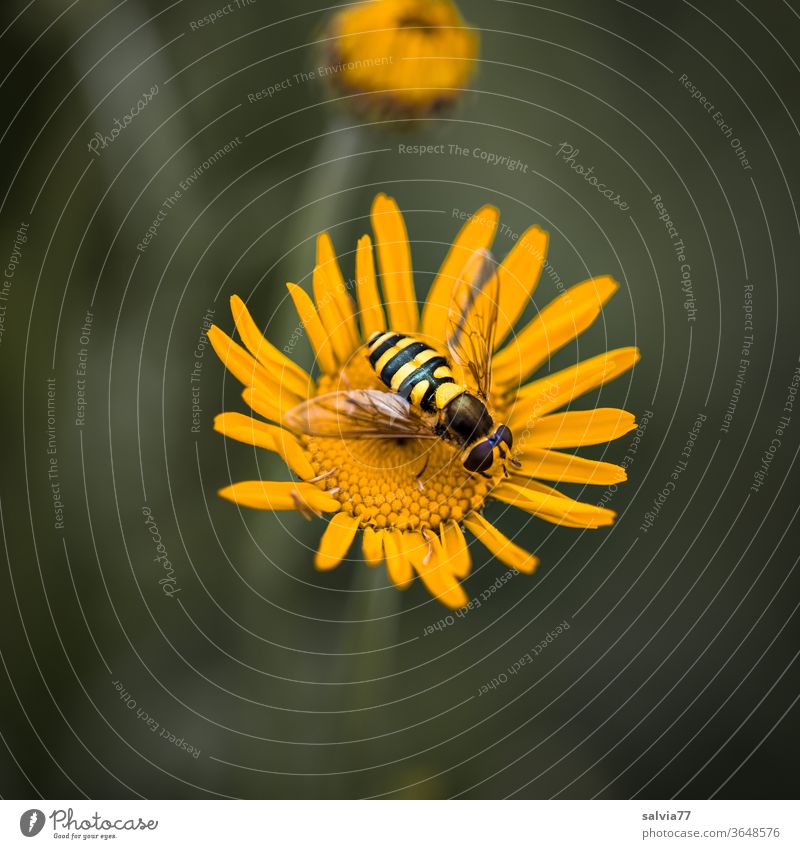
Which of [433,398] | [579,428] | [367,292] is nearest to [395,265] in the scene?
[367,292]

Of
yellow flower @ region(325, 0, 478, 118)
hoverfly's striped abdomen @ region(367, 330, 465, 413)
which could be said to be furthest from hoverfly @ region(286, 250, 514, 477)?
yellow flower @ region(325, 0, 478, 118)

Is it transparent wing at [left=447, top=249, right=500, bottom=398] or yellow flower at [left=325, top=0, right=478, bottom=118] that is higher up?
yellow flower at [left=325, top=0, right=478, bottom=118]

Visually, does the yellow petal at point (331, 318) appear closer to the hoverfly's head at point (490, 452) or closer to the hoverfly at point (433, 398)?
the hoverfly at point (433, 398)

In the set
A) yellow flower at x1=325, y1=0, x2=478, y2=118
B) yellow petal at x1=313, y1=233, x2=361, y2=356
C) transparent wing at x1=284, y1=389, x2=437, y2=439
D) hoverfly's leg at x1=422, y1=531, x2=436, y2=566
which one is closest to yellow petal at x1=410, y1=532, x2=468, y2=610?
hoverfly's leg at x1=422, y1=531, x2=436, y2=566

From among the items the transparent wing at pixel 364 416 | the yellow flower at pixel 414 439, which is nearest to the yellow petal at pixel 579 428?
the yellow flower at pixel 414 439

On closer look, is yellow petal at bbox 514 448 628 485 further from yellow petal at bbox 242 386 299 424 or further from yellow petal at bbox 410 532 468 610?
yellow petal at bbox 242 386 299 424

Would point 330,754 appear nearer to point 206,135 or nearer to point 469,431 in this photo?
point 469,431

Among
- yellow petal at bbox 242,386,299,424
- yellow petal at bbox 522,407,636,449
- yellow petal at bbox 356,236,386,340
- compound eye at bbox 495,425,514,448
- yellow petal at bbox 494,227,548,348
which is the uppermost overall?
yellow petal at bbox 356,236,386,340
